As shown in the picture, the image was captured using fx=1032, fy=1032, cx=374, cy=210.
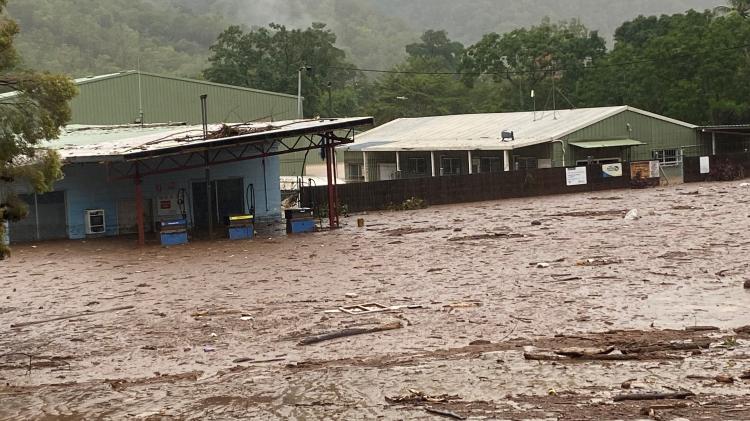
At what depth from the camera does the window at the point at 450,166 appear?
57750 mm

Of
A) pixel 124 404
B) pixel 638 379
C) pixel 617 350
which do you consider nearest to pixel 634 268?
pixel 617 350

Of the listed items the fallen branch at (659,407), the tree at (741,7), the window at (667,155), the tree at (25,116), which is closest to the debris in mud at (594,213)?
the window at (667,155)

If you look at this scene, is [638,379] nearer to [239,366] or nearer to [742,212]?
[239,366]

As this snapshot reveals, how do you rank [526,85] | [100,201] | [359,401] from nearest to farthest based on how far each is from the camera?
[359,401]
[100,201]
[526,85]

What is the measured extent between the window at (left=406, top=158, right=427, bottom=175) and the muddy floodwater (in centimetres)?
2760

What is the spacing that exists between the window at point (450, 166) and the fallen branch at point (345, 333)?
1619 inches

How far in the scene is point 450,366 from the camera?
13719 millimetres

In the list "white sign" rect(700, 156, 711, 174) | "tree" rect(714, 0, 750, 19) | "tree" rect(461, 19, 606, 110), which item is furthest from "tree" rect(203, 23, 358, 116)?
"white sign" rect(700, 156, 711, 174)

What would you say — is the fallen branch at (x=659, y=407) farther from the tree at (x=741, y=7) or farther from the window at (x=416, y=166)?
the tree at (x=741, y=7)

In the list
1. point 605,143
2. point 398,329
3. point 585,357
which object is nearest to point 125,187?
point 398,329

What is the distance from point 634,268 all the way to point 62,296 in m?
12.7

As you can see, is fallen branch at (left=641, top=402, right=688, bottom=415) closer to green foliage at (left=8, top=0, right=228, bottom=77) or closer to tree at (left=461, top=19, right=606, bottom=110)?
tree at (left=461, top=19, right=606, bottom=110)

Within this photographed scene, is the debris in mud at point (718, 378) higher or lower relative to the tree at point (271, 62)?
lower

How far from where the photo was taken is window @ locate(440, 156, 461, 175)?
189 ft
